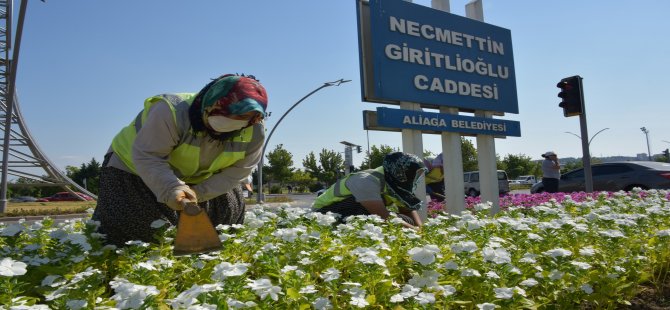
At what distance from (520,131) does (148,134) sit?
23.6 feet

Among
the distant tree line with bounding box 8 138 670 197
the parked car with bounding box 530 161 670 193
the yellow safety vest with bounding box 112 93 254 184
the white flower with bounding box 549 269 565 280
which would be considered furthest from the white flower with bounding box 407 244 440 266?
the distant tree line with bounding box 8 138 670 197

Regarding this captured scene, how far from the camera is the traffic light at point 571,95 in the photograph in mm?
8133

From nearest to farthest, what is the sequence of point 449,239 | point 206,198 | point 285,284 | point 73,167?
point 285,284
point 206,198
point 449,239
point 73,167

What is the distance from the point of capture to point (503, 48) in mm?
8008

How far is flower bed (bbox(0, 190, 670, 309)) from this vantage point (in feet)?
4.84

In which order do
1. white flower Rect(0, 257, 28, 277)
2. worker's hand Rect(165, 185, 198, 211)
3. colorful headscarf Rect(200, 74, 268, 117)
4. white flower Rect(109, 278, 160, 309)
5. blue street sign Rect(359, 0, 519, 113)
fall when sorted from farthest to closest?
blue street sign Rect(359, 0, 519, 113) < colorful headscarf Rect(200, 74, 268, 117) < worker's hand Rect(165, 185, 198, 211) < white flower Rect(0, 257, 28, 277) < white flower Rect(109, 278, 160, 309)

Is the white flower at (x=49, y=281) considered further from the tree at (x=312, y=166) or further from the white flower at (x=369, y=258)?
the tree at (x=312, y=166)

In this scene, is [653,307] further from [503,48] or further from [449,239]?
[503,48]

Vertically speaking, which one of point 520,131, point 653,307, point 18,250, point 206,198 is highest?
point 520,131

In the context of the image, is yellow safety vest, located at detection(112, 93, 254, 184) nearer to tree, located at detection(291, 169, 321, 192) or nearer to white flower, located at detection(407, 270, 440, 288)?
white flower, located at detection(407, 270, 440, 288)

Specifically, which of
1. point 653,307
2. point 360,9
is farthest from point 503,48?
point 653,307

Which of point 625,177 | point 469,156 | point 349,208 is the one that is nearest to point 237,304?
point 349,208

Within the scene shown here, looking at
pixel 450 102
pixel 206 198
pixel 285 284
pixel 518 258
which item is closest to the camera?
pixel 285 284

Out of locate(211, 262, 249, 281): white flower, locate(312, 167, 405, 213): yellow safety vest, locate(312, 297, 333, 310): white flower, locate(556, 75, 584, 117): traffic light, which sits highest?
locate(556, 75, 584, 117): traffic light
